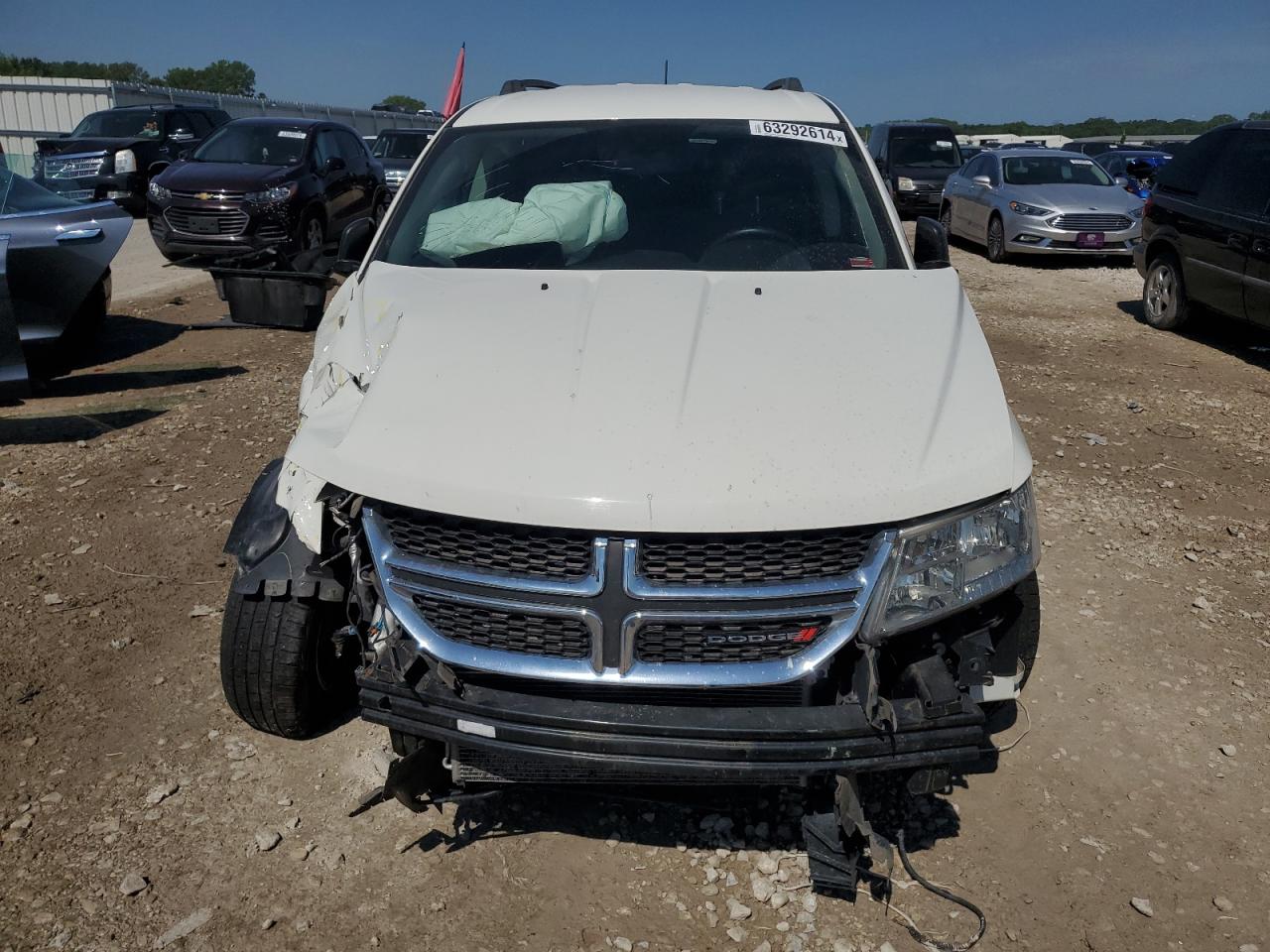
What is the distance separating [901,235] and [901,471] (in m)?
1.51

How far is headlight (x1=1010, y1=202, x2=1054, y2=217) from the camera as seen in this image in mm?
14000

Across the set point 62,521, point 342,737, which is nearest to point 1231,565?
point 342,737

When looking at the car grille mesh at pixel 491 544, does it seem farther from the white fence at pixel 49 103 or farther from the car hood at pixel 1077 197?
the white fence at pixel 49 103

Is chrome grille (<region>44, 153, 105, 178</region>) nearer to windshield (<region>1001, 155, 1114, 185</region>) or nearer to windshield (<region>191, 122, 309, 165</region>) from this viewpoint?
windshield (<region>191, 122, 309, 165</region>)

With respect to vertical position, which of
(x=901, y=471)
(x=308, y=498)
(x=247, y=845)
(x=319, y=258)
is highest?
(x=319, y=258)

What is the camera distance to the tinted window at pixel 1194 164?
9.23 m

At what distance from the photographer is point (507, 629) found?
2482 millimetres

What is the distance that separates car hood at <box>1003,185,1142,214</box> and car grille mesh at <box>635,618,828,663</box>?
43.8ft

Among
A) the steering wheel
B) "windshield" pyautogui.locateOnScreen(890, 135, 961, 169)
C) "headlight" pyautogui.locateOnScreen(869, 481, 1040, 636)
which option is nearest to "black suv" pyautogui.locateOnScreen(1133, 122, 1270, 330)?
the steering wheel

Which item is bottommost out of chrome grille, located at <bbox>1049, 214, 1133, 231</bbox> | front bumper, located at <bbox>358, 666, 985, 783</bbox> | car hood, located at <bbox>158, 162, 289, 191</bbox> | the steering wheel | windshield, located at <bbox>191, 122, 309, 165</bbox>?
front bumper, located at <bbox>358, 666, 985, 783</bbox>

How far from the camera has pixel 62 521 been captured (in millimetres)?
5062

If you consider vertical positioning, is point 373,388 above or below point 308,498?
above

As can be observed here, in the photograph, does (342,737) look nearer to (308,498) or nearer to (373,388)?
(308,498)

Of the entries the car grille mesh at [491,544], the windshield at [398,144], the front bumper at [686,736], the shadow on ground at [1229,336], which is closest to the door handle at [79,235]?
the car grille mesh at [491,544]
